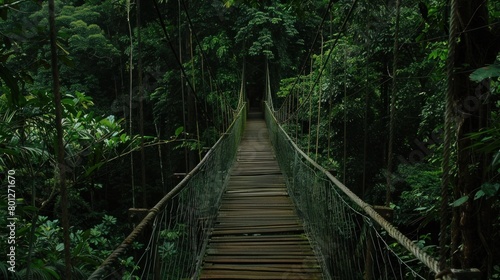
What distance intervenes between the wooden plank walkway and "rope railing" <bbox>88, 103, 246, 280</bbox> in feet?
0.33

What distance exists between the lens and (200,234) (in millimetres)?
2205

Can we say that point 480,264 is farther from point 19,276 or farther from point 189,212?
point 19,276

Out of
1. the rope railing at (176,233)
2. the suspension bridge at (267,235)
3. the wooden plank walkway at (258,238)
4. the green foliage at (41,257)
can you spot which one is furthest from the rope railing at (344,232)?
the green foliage at (41,257)

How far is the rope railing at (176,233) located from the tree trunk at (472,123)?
0.89 metres

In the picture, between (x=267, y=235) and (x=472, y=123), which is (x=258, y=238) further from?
(x=472, y=123)

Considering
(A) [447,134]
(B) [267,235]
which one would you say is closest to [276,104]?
(B) [267,235]

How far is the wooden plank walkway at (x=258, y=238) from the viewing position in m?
1.94

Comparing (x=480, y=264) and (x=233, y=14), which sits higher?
(x=233, y=14)

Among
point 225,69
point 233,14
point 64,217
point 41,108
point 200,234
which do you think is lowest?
point 200,234

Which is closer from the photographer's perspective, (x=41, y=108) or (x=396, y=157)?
(x=41, y=108)

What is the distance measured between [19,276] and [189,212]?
0.76 m

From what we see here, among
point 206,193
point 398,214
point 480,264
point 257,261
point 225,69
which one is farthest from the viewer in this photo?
point 225,69

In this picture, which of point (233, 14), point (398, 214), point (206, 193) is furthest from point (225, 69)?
point (206, 193)

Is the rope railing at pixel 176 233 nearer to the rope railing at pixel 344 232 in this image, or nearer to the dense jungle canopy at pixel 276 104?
the dense jungle canopy at pixel 276 104
